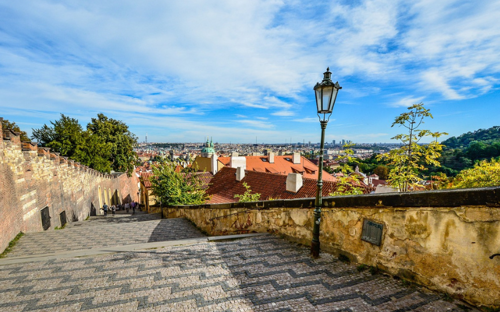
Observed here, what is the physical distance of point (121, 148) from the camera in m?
33.4

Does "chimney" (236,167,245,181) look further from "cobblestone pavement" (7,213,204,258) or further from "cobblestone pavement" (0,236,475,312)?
"cobblestone pavement" (0,236,475,312)

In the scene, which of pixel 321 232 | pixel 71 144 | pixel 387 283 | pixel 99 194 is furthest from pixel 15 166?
pixel 71 144

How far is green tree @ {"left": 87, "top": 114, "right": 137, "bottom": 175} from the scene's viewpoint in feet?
103

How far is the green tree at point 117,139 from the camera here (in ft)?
103

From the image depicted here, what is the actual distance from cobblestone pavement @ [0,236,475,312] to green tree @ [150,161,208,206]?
9.13m

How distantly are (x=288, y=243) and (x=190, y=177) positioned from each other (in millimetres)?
10754

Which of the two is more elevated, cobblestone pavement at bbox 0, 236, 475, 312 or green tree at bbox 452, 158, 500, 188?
green tree at bbox 452, 158, 500, 188

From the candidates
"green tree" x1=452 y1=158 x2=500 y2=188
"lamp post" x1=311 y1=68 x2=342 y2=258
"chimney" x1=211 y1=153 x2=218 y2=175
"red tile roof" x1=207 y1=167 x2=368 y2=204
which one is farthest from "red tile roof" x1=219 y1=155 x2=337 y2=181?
"lamp post" x1=311 y1=68 x2=342 y2=258

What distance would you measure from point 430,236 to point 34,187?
44.5 feet

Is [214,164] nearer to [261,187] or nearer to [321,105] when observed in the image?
[261,187]

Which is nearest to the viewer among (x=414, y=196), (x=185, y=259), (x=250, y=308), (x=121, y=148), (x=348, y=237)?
(x=250, y=308)

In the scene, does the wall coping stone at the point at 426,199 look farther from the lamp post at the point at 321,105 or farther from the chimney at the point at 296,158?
the chimney at the point at 296,158

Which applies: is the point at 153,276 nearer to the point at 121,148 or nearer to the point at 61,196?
the point at 61,196

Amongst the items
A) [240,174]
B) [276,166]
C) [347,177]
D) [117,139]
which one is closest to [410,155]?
[347,177]
